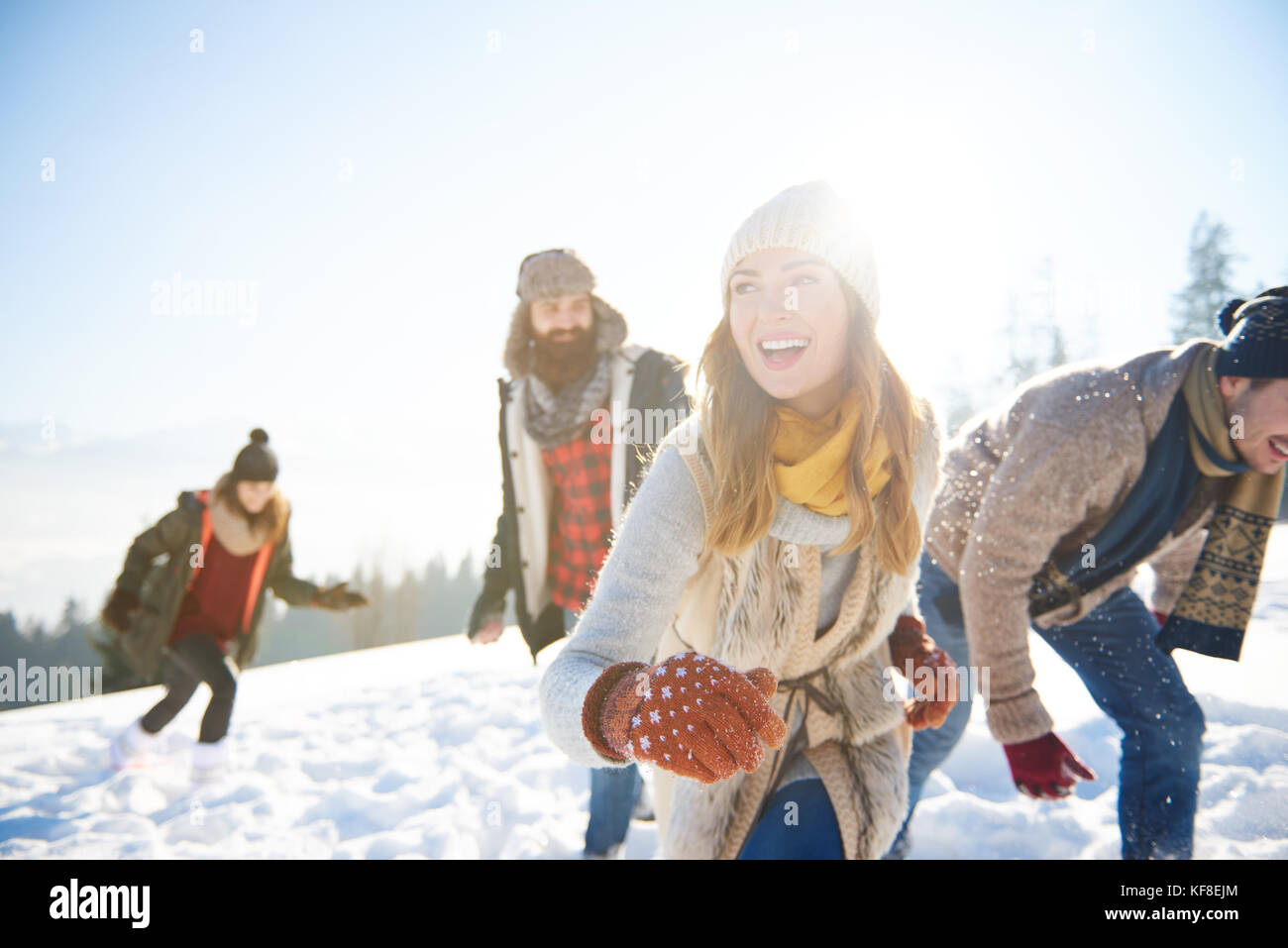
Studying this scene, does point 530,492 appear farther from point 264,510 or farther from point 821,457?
point 264,510

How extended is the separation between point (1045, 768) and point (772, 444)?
140cm

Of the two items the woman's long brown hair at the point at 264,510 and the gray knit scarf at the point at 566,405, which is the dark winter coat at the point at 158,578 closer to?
the woman's long brown hair at the point at 264,510

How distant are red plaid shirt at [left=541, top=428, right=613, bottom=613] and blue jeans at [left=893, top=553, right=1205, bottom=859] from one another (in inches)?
60.2

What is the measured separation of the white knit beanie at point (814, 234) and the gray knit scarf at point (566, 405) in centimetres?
137

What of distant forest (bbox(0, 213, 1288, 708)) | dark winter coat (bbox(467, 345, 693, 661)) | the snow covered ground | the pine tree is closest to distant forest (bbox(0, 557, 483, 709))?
distant forest (bbox(0, 213, 1288, 708))

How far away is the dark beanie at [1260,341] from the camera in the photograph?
1764mm

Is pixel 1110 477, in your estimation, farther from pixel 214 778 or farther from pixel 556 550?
pixel 214 778

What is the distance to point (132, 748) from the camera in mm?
4051

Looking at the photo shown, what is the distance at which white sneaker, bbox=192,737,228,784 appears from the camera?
148 inches

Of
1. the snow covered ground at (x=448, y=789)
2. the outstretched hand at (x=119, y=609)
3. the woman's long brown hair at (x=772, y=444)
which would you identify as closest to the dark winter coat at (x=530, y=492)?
the snow covered ground at (x=448, y=789)

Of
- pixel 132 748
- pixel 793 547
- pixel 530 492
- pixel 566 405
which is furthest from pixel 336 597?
pixel 793 547

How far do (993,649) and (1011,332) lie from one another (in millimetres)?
29171

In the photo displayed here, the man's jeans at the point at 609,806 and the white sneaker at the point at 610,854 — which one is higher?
the man's jeans at the point at 609,806
